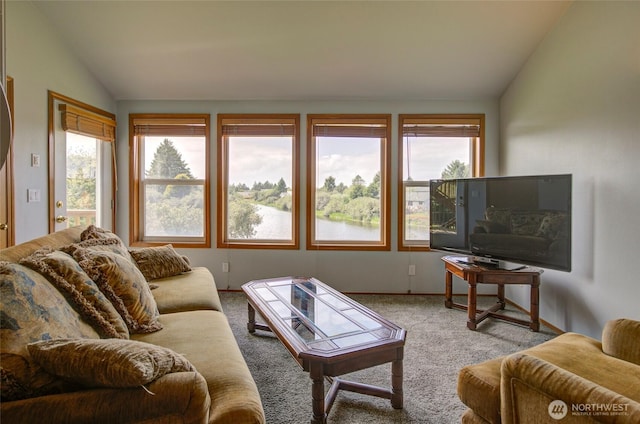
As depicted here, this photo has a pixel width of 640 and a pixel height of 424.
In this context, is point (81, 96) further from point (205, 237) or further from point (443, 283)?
point (443, 283)

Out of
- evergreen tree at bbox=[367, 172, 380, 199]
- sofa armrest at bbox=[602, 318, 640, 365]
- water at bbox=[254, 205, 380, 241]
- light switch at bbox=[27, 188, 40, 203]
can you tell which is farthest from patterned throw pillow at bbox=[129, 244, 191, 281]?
sofa armrest at bbox=[602, 318, 640, 365]

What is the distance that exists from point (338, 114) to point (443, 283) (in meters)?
2.27

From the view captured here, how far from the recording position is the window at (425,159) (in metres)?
3.96

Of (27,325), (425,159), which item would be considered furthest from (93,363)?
(425,159)

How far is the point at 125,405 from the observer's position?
3.43 feet

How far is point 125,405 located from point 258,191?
10.5ft

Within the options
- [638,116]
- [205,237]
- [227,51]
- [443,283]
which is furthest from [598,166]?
[205,237]

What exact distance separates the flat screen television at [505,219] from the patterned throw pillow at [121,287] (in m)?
2.77

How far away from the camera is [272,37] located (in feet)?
10.5

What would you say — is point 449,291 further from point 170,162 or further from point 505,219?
point 170,162

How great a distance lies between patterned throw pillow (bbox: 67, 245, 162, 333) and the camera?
1724mm

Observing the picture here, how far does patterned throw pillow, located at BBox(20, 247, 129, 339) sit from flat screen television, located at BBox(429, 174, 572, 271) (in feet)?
9.60

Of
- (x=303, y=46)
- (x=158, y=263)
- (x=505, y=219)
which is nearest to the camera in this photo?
(x=158, y=263)

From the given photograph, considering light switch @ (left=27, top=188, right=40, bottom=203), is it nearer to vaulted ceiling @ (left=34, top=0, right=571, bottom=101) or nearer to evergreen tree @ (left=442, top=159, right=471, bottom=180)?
vaulted ceiling @ (left=34, top=0, right=571, bottom=101)
